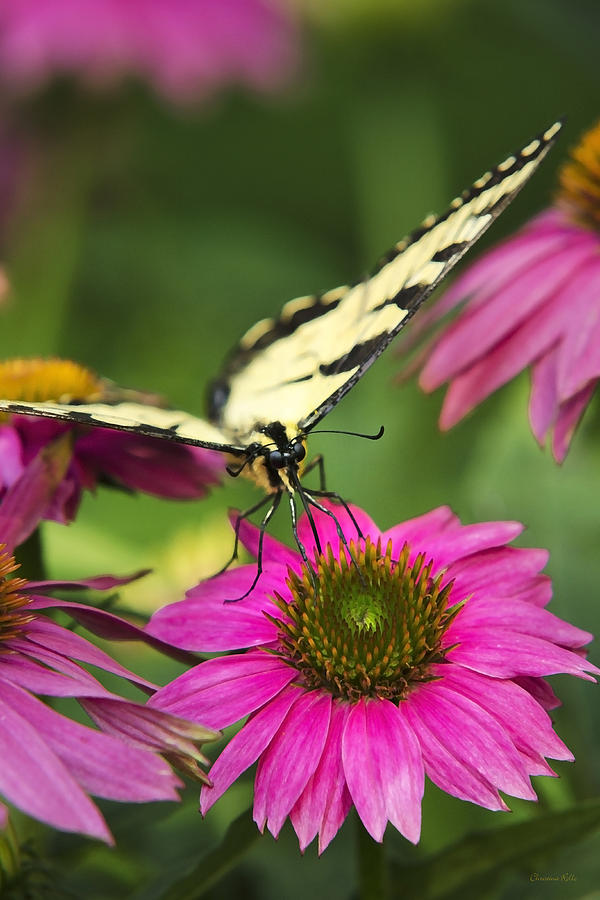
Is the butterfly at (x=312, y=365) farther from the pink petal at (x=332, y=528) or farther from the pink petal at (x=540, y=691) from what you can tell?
the pink petal at (x=540, y=691)

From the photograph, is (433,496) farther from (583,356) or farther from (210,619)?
(210,619)

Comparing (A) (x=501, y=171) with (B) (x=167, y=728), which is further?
(A) (x=501, y=171)

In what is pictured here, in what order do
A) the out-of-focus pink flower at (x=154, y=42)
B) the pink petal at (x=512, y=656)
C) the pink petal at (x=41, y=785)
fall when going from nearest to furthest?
1. the pink petal at (x=41, y=785)
2. the pink petal at (x=512, y=656)
3. the out-of-focus pink flower at (x=154, y=42)

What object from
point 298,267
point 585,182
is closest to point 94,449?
point 585,182

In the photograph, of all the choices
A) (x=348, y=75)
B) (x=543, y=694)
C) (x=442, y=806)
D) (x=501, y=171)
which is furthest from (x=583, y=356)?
(x=348, y=75)

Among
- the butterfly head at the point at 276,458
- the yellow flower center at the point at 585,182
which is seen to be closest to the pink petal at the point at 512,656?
the butterfly head at the point at 276,458
